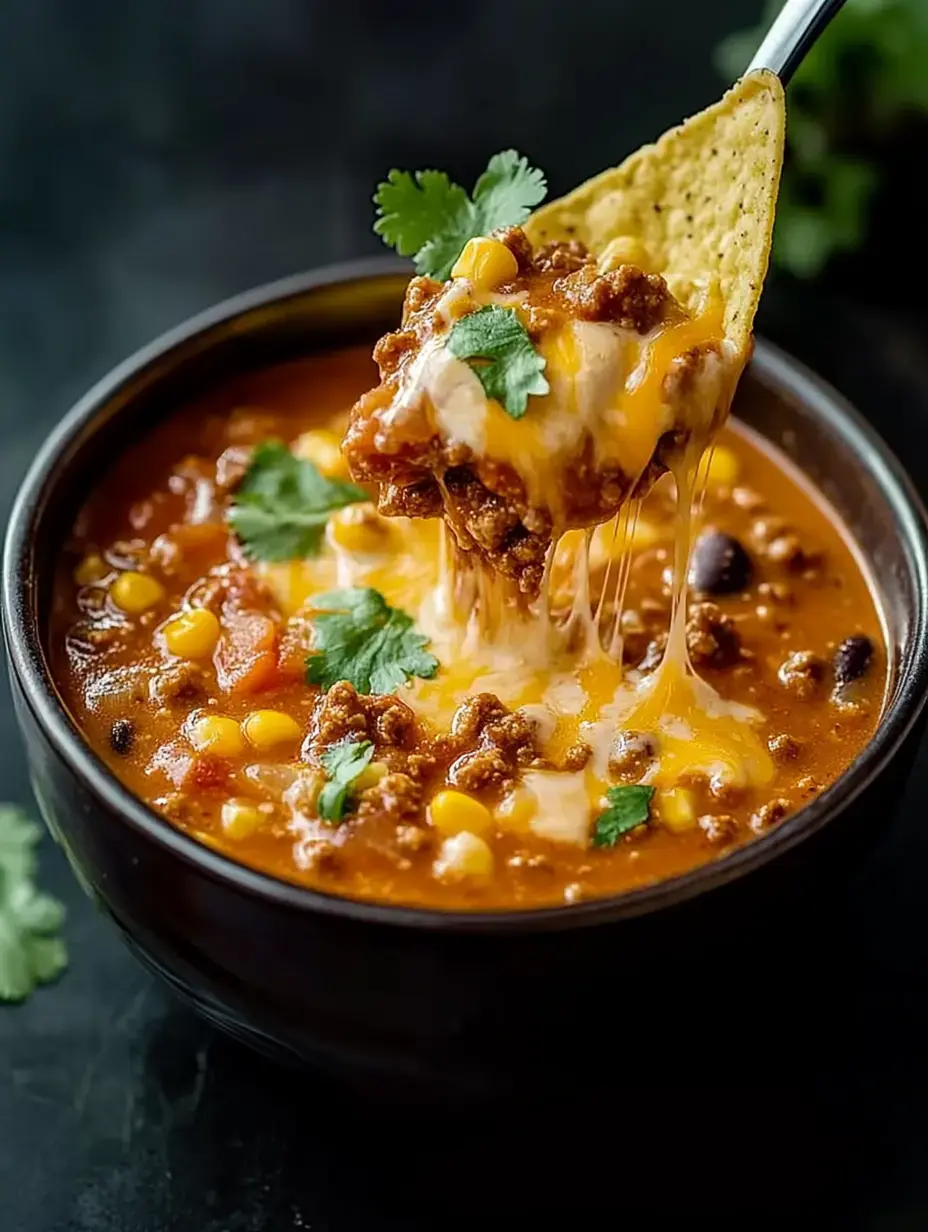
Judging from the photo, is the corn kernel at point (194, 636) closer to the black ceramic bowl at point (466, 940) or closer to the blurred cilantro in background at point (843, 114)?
the black ceramic bowl at point (466, 940)

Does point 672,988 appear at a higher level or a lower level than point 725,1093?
higher

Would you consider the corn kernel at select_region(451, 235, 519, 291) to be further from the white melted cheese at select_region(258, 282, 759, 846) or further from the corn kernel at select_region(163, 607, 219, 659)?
the corn kernel at select_region(163, 607, 219, 659)

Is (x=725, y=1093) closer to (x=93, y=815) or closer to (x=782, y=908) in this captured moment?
(x=782, y=908)

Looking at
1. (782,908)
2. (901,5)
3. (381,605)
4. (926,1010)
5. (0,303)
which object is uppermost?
(901,5)

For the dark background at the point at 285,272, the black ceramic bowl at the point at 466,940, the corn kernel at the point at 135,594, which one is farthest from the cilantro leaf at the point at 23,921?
the corn kernel at the point at 135,594

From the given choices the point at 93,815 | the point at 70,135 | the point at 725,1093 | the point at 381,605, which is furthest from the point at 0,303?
the point at 725,1093

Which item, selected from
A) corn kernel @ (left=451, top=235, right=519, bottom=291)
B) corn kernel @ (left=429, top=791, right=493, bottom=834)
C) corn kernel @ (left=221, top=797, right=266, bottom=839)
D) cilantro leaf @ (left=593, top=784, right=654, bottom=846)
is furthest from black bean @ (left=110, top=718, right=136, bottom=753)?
corn kernel @ (left=451, top=235, right=519, bottom=291)
